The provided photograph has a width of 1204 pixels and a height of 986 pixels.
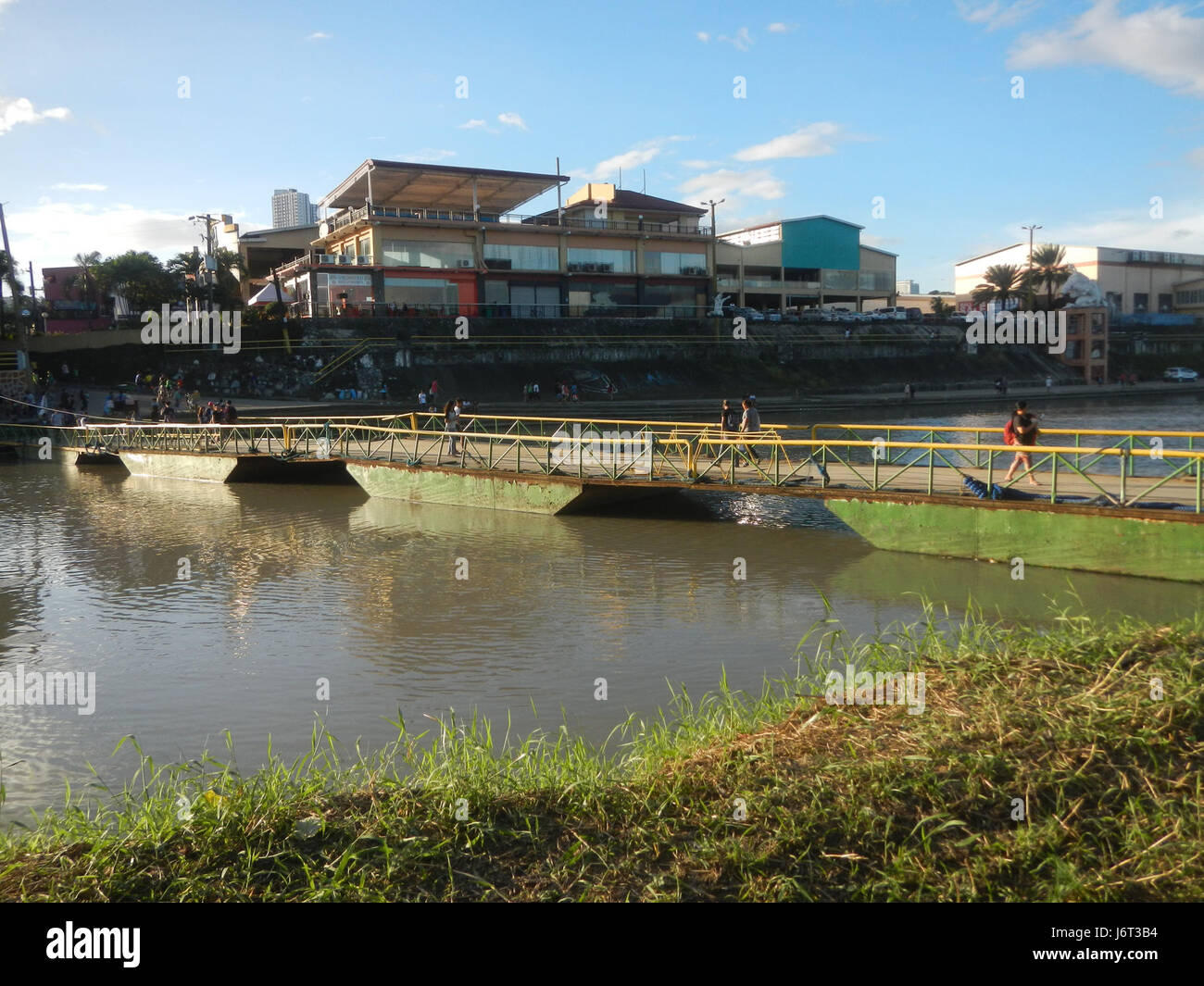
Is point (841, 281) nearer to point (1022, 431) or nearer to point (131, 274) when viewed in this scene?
point (131, 274)

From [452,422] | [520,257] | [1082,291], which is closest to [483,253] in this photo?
[520,257]

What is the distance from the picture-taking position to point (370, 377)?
47688 mm

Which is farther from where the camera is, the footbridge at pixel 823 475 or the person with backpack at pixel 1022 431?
the person with backpack at pixel 1022 431

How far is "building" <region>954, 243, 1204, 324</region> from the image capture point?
93812mm

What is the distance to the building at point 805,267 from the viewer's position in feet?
245

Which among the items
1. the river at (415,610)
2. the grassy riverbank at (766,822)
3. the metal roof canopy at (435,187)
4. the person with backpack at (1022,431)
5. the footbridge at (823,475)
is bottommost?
the river at (415,610)

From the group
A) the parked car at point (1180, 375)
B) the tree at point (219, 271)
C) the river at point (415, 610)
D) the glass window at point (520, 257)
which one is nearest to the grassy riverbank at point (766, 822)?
the river at point (415, 610)

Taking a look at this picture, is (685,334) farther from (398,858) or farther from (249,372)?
(398,858)

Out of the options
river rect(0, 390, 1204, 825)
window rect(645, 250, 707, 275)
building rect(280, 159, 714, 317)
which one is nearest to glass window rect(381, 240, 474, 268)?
building rect(280, 159, 714, 317)

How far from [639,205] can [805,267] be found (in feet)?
59.1

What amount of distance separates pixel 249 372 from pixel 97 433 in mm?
12782

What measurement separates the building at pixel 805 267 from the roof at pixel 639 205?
15.8ft

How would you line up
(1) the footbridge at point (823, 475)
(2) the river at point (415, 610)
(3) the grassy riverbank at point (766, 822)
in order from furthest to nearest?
(1) the footbridge at point (823, 475) < (2) the river at point (415, 610) < (3) the grassy riverbank at point (766, 822)

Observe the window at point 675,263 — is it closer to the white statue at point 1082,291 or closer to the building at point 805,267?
the building at point 805,267
